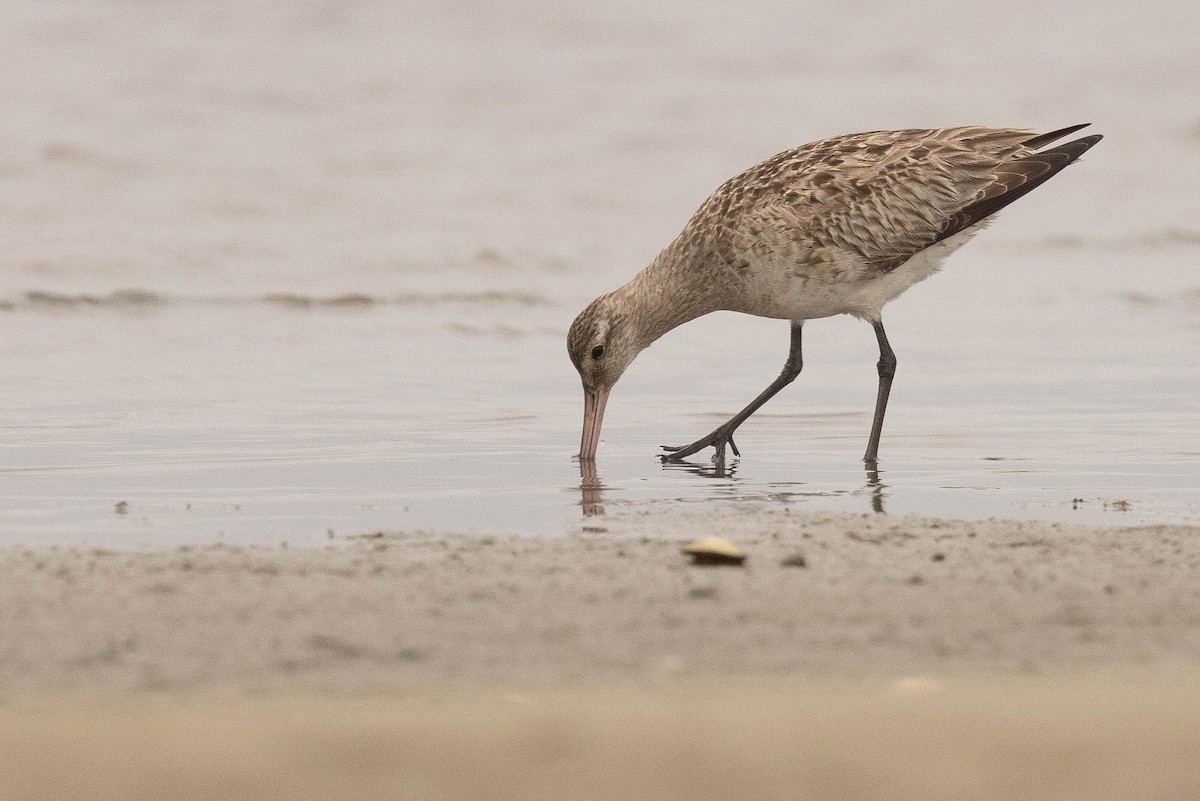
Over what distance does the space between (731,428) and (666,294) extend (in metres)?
0.84

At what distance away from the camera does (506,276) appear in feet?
50.1

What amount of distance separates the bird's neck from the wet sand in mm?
3615

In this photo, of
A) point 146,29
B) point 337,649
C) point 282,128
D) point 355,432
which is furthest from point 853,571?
point 146,29

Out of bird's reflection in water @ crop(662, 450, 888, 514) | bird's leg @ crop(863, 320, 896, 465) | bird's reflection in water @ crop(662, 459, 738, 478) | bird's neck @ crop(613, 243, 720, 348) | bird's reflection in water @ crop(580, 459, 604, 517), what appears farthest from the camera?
bird's neck @ crop(613, 243, 720, 348)

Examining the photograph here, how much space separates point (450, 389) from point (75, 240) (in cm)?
667

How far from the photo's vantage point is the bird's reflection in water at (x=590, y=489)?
6.66m

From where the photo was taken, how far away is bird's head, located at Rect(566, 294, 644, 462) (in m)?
8.70

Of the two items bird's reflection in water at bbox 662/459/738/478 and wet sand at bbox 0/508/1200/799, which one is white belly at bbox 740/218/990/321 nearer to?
bird's reflection in water at bbox 662/459/738/478

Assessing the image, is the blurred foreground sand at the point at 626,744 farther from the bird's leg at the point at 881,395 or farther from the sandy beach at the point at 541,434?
the bird's leg at the point at 881,395

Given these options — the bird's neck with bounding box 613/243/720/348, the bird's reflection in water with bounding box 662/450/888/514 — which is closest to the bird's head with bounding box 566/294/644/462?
the bird's neck with bounding box 613/243/720/348

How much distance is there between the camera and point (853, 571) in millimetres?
4965

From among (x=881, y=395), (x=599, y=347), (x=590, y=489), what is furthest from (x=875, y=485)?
(x=599, y=347)

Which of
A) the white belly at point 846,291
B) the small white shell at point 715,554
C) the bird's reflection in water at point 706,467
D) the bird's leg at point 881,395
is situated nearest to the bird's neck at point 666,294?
the white belly at point 846,291

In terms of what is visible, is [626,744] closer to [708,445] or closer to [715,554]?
[715,554]
